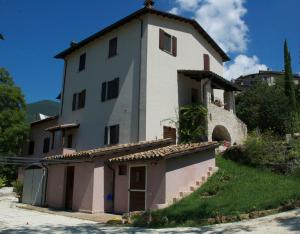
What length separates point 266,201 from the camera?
13.6 m

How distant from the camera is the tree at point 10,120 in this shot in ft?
112

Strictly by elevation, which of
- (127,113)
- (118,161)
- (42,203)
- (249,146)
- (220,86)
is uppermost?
(220,86)

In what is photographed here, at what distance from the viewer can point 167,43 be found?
26406 mm

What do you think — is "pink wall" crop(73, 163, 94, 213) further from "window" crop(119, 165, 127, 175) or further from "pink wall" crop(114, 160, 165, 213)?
"pink wall" crop(114, 160, 165, 213)

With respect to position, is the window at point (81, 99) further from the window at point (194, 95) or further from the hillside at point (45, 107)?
the hillside at point (45, 107)

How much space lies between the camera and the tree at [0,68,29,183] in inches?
1345

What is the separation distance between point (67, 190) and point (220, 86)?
46.5ft

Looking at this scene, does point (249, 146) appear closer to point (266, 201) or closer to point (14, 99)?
point (266, 201)

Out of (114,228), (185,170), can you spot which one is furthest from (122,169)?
(114,228)

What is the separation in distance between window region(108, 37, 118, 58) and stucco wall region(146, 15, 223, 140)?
311 centimetres

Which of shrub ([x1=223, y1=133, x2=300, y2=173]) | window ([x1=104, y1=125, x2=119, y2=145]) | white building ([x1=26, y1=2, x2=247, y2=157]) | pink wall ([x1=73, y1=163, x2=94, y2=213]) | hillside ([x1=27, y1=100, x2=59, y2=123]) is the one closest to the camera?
pink wall ([x1=73, y1=163, x2=94, y2=213])

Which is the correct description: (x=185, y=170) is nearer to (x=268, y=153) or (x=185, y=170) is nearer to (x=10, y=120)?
(x=268, y=153)

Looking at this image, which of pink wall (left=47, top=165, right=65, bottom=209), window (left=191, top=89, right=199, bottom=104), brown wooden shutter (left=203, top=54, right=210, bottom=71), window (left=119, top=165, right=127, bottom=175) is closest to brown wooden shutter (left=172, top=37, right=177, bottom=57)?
window (left=191, top=89, right=199, bottom=104)

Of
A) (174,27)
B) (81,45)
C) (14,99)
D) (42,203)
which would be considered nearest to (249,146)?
(174,27)
